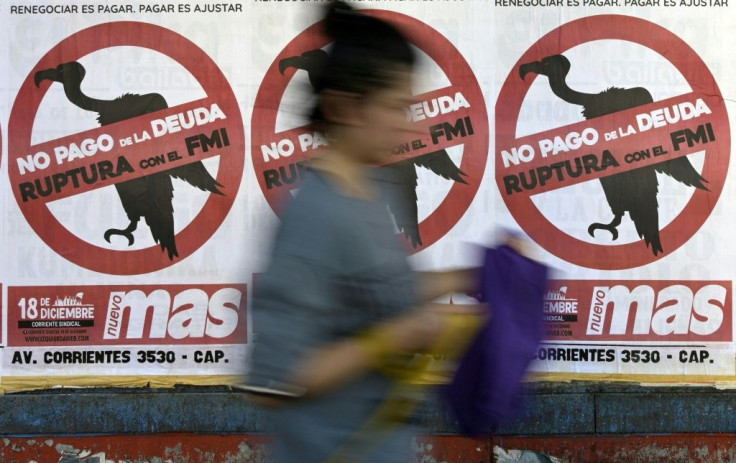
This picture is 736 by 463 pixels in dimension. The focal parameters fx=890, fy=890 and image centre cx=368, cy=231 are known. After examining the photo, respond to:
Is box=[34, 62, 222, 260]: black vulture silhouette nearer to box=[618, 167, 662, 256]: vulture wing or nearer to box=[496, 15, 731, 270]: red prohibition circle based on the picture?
box=[496, 15, 731, 270]: red prohibition circle

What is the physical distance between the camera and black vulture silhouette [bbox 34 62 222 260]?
5367 millimetres

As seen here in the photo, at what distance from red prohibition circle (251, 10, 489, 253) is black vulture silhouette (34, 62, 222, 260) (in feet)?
1.32

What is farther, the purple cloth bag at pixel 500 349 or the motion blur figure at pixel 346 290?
the purple cloth bag at pixel 500 349

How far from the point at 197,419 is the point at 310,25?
2452mm

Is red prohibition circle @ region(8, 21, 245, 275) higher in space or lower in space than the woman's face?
higher

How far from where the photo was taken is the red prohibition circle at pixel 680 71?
5336 millimetres

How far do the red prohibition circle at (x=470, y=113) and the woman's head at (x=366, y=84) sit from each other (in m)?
3.47

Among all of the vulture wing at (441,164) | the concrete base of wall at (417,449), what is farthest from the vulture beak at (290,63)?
the concrete base of wall at (417,449)

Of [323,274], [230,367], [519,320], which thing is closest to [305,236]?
[323,274]

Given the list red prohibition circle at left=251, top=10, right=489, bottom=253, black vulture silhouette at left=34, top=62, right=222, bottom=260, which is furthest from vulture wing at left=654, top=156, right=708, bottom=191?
black vulture silhouette at left=34, top=62, right=222, bottom=260

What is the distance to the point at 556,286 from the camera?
5.30 meters

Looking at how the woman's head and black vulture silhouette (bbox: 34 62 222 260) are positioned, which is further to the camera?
black vulture silhouette (bbox: 34 62 222 260)

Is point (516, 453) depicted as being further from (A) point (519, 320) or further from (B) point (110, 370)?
(A) point (519, 320)

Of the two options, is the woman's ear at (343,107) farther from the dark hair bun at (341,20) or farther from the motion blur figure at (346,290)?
the dark hair bun at (341,20)
